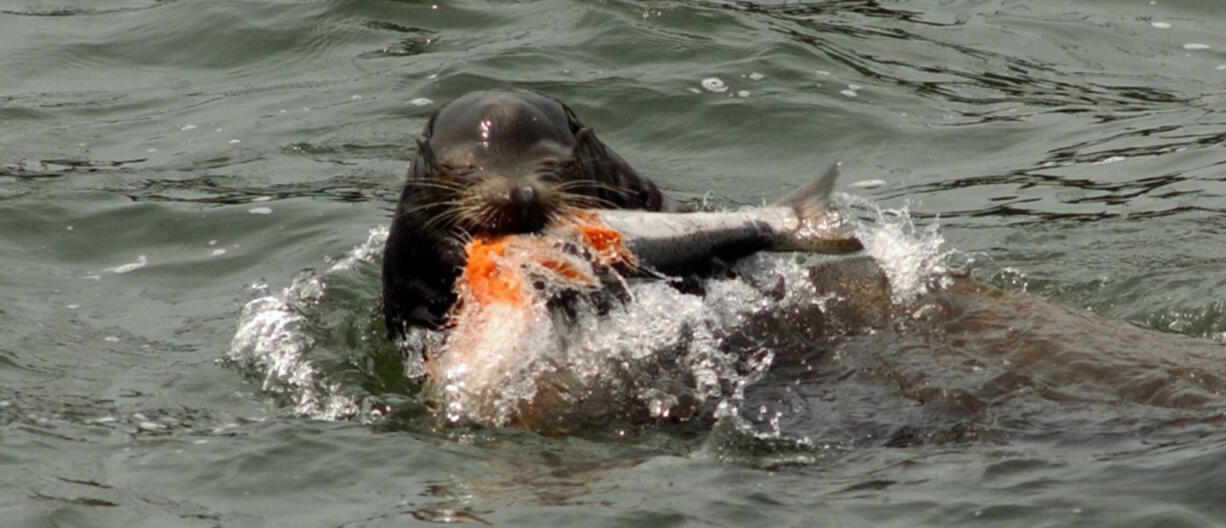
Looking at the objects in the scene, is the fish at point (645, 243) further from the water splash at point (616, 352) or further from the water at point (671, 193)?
the water at point (671, 193)

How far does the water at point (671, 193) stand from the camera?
6.11 metres

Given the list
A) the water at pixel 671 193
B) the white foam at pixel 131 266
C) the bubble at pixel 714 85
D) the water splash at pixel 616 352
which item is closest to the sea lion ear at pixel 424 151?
the water splash at pixel 616 352

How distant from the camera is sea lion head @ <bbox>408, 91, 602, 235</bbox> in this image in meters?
6.21

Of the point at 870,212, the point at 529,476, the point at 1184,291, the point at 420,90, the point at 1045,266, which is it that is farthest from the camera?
the point at 420,90

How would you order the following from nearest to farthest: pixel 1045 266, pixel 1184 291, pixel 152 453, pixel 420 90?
1. pixel 152 453
2. pixel 1184 291
3. pixel 1045 266
4. pixel 420 90

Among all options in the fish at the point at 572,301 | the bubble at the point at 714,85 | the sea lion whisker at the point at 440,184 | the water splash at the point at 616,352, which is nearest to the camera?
the fish at the point at 572,301

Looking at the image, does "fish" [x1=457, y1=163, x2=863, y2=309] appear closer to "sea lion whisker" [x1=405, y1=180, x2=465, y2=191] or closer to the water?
"sea lion whisker" [x1=405, y1=180, x2=465, y2=191]

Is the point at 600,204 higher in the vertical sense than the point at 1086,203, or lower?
higher

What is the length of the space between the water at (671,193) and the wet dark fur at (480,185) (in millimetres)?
467

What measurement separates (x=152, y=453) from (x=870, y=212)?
4.16 meters

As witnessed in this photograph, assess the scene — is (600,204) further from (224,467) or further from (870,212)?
(870,212)

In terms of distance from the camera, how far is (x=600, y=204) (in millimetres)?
6820

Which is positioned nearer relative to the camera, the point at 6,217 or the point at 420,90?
the point at 6,217

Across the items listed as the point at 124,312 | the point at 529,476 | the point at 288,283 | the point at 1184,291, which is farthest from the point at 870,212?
the point at 529,476
